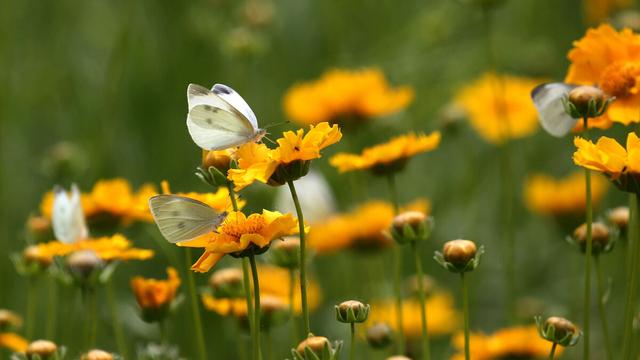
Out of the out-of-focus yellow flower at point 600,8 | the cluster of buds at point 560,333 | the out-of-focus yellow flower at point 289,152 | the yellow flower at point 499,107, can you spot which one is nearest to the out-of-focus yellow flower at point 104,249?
the out-of-focus yellow flower at point 289,152

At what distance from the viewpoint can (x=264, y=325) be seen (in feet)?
4.00

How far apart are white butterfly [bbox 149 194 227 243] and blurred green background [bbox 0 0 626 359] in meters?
1.04

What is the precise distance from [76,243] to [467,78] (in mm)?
1668

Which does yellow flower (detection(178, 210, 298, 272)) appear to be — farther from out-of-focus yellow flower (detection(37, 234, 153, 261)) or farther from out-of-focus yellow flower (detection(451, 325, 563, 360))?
out-of-focus yellow flower (detection(451, 325, 563, 360))

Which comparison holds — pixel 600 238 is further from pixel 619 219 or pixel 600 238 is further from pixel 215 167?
pixel 215 167

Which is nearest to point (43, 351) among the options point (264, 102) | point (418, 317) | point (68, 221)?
point (68, 221)

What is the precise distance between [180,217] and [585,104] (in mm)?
407

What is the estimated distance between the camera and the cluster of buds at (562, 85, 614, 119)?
1.04 m

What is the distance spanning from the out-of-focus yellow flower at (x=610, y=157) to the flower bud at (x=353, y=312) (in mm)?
228

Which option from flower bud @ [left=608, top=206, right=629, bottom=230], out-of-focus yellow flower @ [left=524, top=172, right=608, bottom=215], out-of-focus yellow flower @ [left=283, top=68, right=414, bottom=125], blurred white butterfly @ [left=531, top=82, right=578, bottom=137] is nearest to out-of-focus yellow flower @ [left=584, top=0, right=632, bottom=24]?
out-of-focus yellow flower @ [left=524, top=172, right=608, bottom=215]

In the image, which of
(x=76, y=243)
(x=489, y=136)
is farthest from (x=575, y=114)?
(x=489, y=136)

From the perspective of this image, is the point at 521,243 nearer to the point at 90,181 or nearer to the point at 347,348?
the point at 347,348

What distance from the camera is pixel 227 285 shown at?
3.98 feet

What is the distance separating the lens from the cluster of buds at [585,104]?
1045 millimetres
